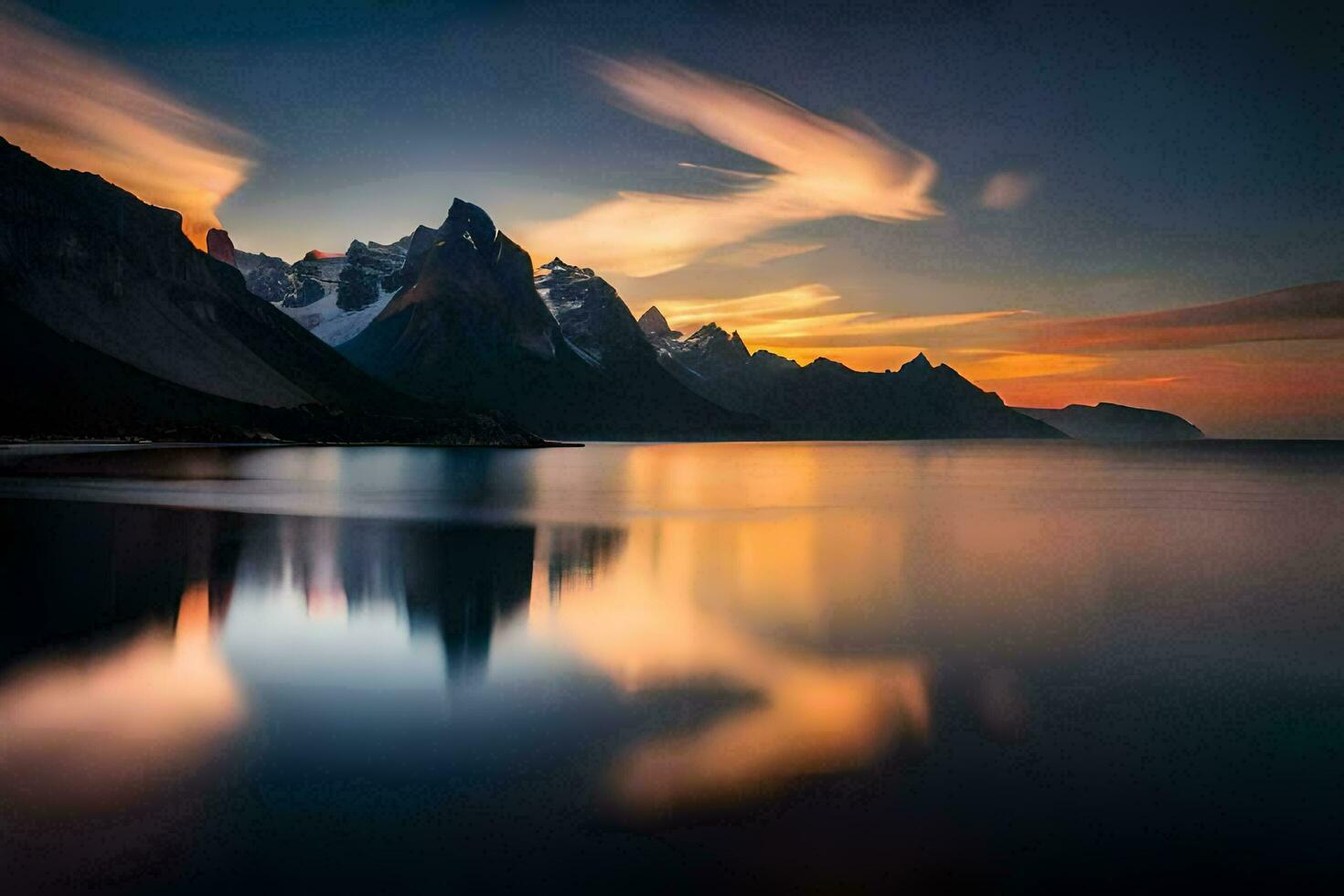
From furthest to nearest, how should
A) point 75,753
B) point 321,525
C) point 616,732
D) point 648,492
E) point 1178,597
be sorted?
1. point 648,492
2. point 321,525
3. point 1178,597
4. point 616,732
5. point 75,753

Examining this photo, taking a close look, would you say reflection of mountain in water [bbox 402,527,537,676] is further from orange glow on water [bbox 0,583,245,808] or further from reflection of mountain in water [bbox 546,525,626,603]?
orange glow on water [bbox 0,583,245,808]

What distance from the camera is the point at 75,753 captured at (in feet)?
50.2

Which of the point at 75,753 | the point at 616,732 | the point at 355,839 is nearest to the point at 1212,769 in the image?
the point at 616,732

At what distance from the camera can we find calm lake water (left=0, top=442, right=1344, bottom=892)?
12219mm

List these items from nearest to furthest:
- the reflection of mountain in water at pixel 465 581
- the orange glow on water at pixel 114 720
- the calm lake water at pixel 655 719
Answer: the calm lake water at pixel 655 719
the orange glow on water at pixel 114 720
the reflection of mountain in water at pixel 465 581

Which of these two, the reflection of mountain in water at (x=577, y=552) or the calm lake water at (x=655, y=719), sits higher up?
the calm lake water at (x=655, y=719)

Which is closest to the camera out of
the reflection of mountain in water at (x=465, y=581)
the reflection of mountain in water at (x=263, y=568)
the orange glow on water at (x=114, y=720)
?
the orange glow on water at (x=114, y=720)

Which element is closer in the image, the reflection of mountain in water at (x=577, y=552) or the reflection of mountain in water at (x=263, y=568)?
the reflection of mountain in water at (x=263, y=568)

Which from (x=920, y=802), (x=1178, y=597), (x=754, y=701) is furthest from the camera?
(x=1178, y=597)

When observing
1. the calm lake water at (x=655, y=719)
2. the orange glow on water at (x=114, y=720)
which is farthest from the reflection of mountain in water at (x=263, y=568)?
the orange glow on water at (x=114, y=720)

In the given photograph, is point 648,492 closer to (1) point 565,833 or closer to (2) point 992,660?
(2) point 992,660

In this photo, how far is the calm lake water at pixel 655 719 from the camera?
1222cm

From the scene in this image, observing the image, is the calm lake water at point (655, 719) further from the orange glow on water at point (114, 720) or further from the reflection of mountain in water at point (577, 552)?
the reflection of mountain in water at point (577, 552)

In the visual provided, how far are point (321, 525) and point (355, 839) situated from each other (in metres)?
44.6
